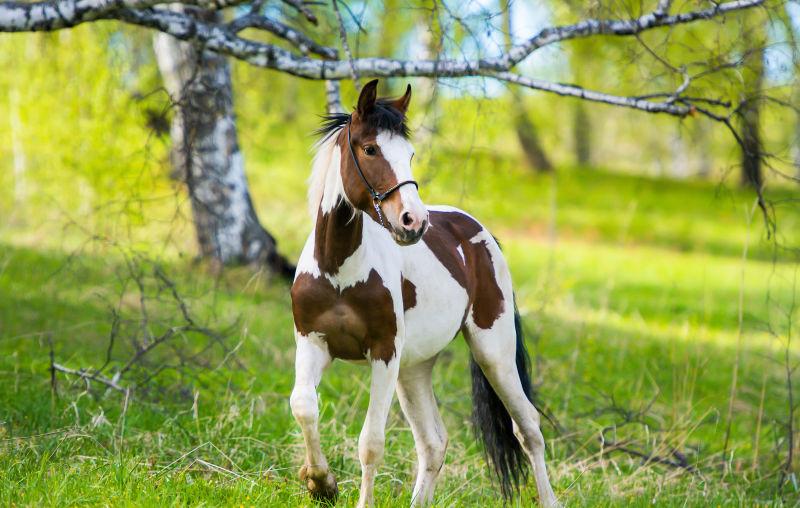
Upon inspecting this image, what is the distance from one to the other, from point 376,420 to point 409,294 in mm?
653

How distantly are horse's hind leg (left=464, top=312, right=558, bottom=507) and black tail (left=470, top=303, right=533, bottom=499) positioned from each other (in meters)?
0.15

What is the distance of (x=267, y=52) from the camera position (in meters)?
5.54

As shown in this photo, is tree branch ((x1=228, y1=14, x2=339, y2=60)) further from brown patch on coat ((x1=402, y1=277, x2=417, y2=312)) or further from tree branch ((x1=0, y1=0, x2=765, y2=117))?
brown patch on coat ((x1=402, y1=277, x2=417, y2=312))

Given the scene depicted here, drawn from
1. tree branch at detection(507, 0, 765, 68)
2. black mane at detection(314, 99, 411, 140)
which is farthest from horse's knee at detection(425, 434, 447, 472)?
tree branch at detection(507, 0, 765, 68)

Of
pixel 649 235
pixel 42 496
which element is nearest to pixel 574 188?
pixel 649 235

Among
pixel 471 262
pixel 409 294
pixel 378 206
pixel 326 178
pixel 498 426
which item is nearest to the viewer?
pixel 378 206

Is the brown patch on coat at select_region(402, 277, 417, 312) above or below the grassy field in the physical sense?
above

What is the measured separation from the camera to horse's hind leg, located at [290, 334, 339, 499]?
12.9 feet

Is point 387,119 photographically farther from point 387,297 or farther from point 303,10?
point 303,10

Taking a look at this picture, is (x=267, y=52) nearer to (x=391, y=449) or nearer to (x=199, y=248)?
(x=391, y=449)

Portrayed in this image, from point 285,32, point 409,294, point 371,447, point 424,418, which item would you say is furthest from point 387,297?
point 285,32

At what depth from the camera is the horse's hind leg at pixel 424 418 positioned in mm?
4789

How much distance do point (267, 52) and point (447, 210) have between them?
1.51m

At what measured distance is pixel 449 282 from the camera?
4.62 meters
